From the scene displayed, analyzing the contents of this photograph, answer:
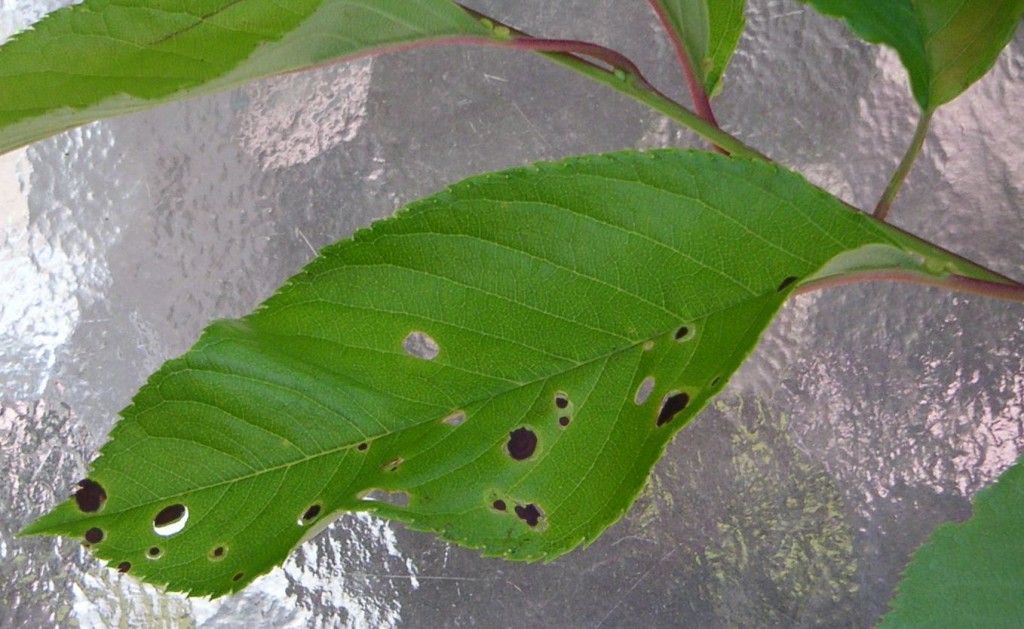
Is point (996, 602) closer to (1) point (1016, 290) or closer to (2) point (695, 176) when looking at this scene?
(1) point (1016, 290)

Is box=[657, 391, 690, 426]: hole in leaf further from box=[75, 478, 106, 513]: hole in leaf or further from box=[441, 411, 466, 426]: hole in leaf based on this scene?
box=[75, 478, 106, 513]: hole in leaf

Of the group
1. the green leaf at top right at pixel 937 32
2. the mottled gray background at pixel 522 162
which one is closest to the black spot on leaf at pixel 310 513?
the green leaf at top right at pixel 937 32

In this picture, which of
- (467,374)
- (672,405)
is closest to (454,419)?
(467,374)

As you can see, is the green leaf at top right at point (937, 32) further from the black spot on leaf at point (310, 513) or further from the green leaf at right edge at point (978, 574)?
the black spot on leaf at point (310, 513)

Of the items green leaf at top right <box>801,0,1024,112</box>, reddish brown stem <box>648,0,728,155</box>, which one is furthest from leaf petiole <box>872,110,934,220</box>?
reddish brown stem <box>648,0,728,155</box>

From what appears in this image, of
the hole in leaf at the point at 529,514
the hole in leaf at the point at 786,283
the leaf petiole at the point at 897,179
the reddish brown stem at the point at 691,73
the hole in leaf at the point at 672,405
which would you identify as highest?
the reddish brown stem at the point at 691,73

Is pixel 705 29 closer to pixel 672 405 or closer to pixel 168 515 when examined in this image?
pixel 672 405

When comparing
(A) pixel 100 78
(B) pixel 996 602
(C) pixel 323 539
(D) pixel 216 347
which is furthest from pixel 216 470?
(C) pixel 323 539

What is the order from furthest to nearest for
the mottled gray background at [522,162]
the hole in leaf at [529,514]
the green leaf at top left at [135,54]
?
the mottled gray background at [522,162]
the hole in leaf at [529,514]
the green leaf at top left at [135,54]
